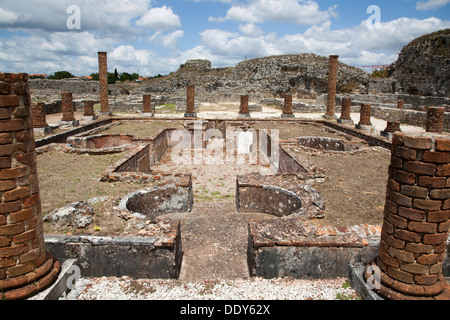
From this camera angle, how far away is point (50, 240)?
4.56 m

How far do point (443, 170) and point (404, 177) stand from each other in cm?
36

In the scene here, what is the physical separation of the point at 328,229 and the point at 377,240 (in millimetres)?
684

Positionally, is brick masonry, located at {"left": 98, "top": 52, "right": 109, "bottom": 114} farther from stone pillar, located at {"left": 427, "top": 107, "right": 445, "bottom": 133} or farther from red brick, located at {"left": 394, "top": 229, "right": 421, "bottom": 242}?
red brick, located at {"left": 394, "top": 229, "right": 421, "bottom": 242}

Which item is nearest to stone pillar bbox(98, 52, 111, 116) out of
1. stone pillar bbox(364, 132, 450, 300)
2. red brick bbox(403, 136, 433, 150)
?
stone pillar bbox(364, 132, 450, 300)

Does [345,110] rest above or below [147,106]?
below

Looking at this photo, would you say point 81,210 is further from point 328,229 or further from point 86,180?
point 328,229

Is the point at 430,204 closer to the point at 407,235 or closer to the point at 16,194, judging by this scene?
the point at 407,235

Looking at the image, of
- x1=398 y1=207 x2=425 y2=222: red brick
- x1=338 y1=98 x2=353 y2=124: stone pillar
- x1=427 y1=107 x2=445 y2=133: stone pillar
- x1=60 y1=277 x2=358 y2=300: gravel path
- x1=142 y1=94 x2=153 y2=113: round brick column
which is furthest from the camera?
x1=142 y1=94 x2=153 y2=113: round brick column

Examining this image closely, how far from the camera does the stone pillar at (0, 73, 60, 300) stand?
3.29m

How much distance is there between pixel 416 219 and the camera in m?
3.49

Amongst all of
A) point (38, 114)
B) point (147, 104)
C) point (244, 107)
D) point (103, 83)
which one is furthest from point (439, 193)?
point (103, 83)

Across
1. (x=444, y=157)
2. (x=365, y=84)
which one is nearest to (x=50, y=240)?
(x=444, y=157)

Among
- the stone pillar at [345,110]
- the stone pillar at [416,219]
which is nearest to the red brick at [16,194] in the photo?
the stone pillar at [416,219]

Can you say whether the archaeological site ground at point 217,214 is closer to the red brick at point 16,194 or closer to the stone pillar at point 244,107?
the red brick at point 16,194
